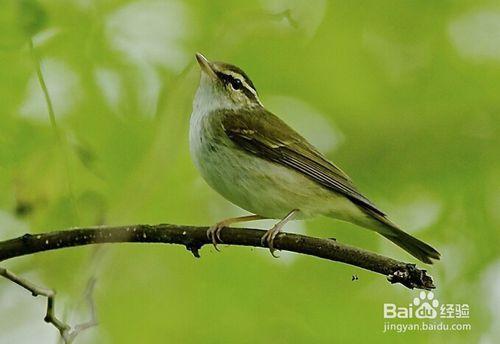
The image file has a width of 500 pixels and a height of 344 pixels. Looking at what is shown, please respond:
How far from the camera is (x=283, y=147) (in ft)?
8.50

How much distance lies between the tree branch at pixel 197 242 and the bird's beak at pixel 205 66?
0.63 metres

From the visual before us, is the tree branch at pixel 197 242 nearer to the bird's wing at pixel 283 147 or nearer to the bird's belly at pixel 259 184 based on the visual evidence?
the bird's belly at pixel 259 184

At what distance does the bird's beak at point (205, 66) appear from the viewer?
7.40ft

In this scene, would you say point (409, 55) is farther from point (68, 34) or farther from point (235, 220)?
point (68, 34)

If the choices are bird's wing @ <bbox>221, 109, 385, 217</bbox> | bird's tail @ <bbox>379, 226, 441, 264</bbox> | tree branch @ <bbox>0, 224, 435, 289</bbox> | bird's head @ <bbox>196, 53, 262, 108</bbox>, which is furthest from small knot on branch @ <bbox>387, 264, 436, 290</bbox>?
bird's head @ <bbox>196, 53, 262, 108</bbox>

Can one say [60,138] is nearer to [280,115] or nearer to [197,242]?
[197,242]

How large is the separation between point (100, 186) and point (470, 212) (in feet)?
3.50

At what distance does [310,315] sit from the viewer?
208 centimetres

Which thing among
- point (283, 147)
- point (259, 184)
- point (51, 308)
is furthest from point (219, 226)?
point (283, 147)

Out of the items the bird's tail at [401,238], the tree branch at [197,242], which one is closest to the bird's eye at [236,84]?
the bird's tail at [401,238]

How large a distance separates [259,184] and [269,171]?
0.09m

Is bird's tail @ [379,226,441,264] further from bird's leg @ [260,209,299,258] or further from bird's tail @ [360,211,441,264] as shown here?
bird's leg @ [260,209,299,258]

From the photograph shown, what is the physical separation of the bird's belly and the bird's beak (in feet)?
0.86

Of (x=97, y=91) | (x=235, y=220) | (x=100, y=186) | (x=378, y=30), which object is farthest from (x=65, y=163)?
(x=378, y=30)
